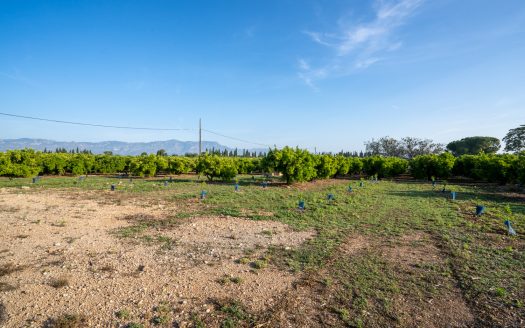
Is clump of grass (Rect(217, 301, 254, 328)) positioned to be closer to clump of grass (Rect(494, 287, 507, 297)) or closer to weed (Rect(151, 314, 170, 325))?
weed (Rect(151, 314, 170, 325))

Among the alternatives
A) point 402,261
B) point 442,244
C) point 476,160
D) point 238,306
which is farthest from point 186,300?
point 476,160

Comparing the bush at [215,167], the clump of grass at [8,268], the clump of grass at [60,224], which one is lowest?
the clump of grass at [8,268]

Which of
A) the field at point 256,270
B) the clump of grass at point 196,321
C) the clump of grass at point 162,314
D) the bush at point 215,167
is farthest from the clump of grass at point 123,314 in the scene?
the bush at point 215,167

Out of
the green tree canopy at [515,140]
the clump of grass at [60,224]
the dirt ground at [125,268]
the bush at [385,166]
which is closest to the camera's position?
the dirt ground at [125,268]

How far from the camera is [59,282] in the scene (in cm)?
471

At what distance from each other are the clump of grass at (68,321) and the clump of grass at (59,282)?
3.25 ft

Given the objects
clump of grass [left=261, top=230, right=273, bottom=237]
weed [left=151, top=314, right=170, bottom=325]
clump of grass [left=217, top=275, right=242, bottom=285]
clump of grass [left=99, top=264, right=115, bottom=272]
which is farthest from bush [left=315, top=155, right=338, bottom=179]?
weed [left=151, top=314, right=170, bottom=325]

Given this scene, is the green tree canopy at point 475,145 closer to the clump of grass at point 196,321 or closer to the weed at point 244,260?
the weed at point 244,260

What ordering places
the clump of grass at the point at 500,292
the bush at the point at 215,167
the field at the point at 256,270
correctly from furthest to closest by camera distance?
the bush at the point at 215,167 < the clump of grass at the point at 500,292 < the field at the point at 256,270

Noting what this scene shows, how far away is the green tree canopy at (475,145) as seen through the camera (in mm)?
60878

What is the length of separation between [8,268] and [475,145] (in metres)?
79.9

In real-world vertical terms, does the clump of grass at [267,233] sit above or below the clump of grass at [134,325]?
above

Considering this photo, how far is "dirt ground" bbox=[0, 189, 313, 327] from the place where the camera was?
163 inches

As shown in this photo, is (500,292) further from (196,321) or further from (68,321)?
(68,321)
